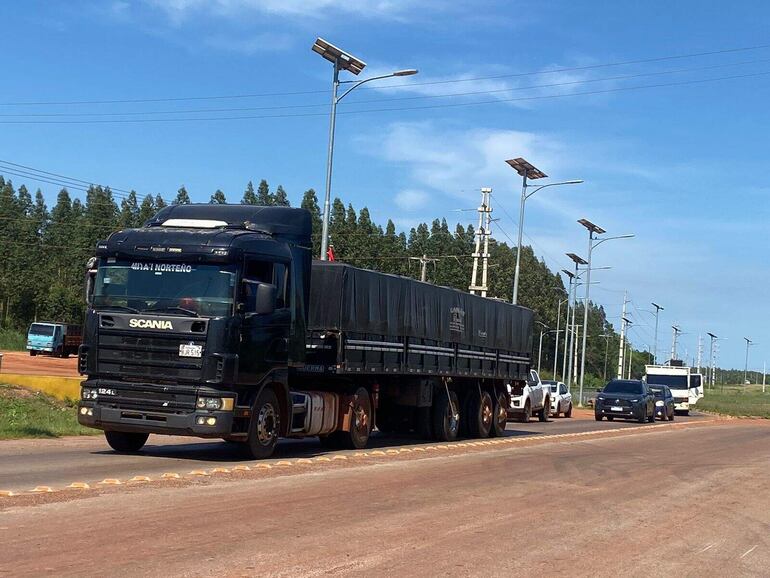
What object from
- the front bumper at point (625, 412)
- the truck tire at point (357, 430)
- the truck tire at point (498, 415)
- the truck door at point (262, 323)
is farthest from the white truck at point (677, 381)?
the truck door at point (262, 323)

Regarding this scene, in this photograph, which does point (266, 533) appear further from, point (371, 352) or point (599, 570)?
point (371, 352)

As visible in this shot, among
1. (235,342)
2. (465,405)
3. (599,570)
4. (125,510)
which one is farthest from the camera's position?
(465,405)

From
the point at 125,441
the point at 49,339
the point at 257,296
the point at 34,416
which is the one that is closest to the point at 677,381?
the point at 49,339

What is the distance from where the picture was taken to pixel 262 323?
15.5 metres

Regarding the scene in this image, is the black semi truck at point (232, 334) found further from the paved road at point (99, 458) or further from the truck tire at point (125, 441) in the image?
the paved road at point (99, 458)

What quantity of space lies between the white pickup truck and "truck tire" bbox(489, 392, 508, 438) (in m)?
7.47

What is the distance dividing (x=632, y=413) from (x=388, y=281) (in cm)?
2635

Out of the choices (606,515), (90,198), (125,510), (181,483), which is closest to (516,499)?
(606,515)

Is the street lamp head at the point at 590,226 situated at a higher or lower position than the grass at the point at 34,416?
higher

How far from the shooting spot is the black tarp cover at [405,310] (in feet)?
60.3

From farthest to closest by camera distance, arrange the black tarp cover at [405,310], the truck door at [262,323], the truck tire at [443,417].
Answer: the truck tire at [443,417]
the black tarp cover at [405,310]
the truck door at [262,323]

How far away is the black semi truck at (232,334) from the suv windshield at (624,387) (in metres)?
26.3

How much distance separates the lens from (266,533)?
364 inches

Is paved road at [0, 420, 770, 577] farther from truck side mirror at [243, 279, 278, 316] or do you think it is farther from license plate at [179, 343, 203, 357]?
truck side mirror at [243, 279, 278, 316]
